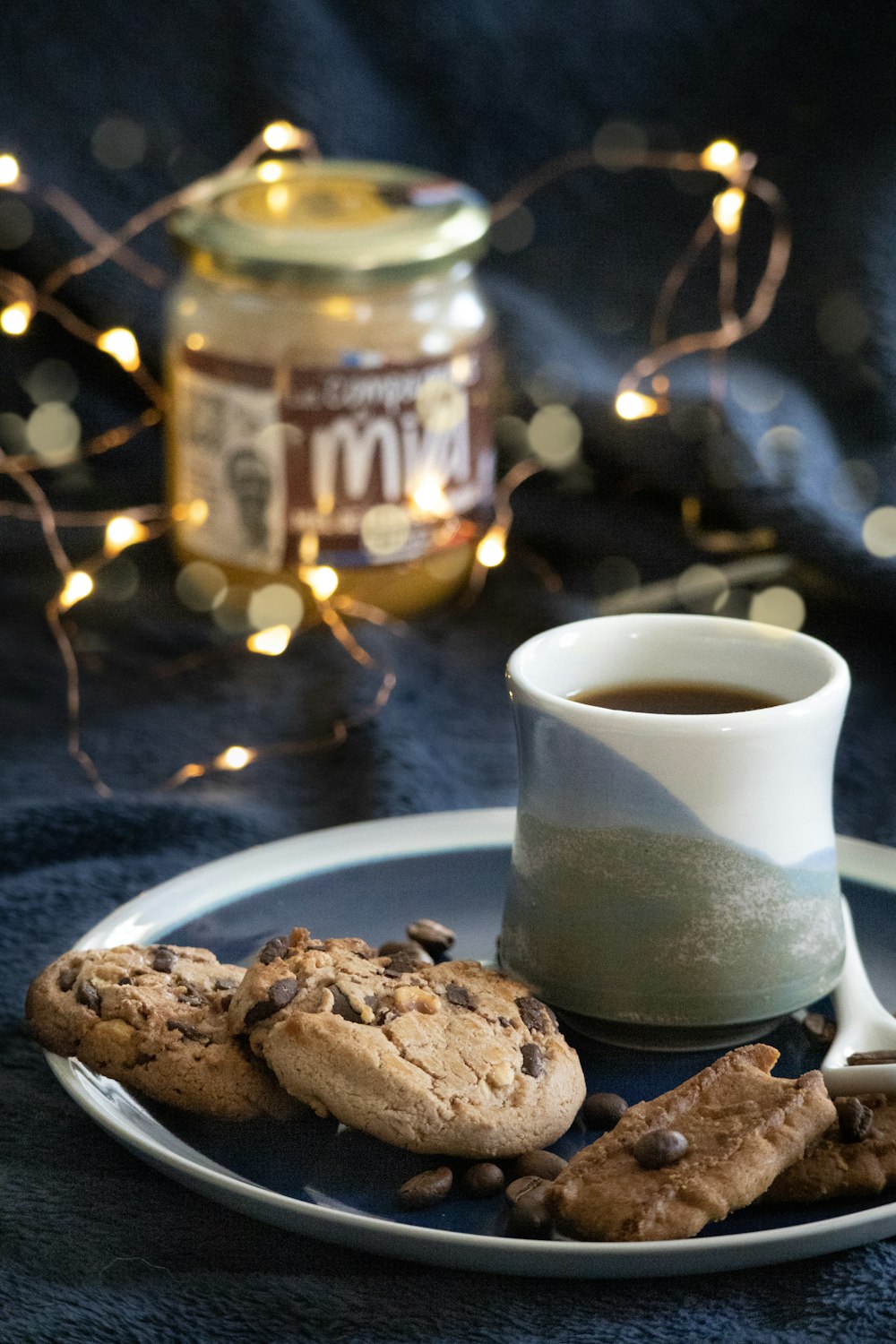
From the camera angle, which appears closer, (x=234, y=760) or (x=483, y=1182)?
(x=483, y=1182)

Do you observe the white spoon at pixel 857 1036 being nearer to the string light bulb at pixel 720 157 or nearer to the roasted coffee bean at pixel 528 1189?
the roasted coffee bean at pixel 528 1189

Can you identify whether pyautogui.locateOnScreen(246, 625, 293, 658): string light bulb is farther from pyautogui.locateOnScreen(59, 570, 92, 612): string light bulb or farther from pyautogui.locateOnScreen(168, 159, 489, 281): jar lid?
pyautogui.locateOnScreen(168, 159, 489, 281): jar lid

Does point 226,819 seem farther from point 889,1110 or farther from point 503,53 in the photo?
point 503,53

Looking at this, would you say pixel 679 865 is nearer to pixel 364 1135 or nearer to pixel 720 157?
pixel 364 1135

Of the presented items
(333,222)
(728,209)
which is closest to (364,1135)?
(333,222)

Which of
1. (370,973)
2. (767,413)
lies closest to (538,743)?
(370,973)

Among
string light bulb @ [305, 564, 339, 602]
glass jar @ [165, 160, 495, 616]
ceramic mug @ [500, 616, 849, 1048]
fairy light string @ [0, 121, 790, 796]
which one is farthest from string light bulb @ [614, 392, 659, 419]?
ceramic mug @ [500, 616, 849, 1048]
